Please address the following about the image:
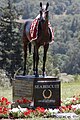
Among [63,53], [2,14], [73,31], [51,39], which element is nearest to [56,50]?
[63,53]

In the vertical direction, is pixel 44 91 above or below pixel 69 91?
above

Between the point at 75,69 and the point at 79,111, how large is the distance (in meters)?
114

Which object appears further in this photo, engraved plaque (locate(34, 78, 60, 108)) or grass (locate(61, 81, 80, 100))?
grass (locate(61, 81, 80, 100))

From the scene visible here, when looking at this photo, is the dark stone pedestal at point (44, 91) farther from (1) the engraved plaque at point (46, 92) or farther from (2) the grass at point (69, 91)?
(2) the grass at point (69, 91)

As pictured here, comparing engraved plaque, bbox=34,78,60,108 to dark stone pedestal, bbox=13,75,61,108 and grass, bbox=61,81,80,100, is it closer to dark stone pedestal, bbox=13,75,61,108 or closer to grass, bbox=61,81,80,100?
dark stone pedestal, bbox=13,75,61,108

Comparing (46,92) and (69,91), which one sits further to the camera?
(69,91)

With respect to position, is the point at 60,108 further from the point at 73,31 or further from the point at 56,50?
the point at 73,31

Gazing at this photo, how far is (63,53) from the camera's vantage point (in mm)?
159250

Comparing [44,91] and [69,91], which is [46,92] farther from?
[69,91]

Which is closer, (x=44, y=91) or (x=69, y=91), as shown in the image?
(x=44, y=91)

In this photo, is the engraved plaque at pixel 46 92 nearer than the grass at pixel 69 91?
Yes

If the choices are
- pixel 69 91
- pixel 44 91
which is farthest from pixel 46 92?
pixel 69 91

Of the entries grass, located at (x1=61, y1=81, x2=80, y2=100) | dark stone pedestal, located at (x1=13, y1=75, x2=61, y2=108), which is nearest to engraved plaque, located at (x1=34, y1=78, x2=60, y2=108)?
dark stone pedestal, located at (x1=13, y1=75, x2=61, y2=108)

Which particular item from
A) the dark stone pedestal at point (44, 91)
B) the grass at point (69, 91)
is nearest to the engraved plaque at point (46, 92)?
the dark stone pedestal at point (44, 91)
